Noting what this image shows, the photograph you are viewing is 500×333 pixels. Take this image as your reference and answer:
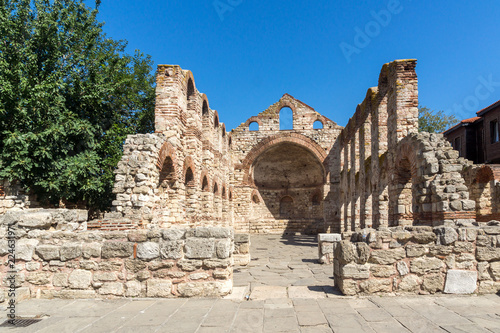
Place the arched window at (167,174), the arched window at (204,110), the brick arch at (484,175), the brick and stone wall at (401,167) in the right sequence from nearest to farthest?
the brick and stone wall at (401,167) < the arched window at (167,174) < the arched window at (204,110) < the brick arch at (484,175)

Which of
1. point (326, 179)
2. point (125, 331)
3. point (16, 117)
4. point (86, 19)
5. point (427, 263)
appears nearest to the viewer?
point (125, 331)

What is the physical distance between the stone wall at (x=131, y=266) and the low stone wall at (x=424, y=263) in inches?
69.8

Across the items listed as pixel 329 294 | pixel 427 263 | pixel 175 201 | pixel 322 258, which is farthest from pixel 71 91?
pixel 427 263

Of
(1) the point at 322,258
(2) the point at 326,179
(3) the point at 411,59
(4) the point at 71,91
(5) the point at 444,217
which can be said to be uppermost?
(3) the point at 411,59

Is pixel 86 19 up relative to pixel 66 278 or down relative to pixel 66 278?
up

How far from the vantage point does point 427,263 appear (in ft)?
14.4

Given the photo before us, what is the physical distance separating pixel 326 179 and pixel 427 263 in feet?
58.6

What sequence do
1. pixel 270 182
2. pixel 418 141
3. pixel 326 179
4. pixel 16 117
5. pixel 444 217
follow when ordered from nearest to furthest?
pixel 444 217 → pixel 418 141 → pixel 16 117 → pixel 326 179 → pixel 270 182

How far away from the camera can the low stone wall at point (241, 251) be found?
26.0 feet

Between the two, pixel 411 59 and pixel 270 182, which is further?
pixel 270 182

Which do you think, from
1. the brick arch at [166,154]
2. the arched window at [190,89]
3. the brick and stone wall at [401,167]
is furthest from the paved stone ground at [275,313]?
the arched window at [190,89]

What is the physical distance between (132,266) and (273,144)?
750 inches

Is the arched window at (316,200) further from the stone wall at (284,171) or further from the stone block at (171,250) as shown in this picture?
the stone block at (171,250)

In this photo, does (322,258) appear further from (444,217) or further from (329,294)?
(329,294)
